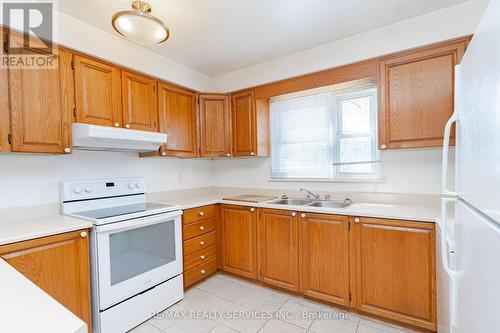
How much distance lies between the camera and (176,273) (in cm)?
223

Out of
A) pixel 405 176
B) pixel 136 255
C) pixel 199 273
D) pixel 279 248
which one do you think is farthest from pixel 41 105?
pixel 405 176

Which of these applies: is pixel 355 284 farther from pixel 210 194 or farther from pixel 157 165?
pixel 157 165

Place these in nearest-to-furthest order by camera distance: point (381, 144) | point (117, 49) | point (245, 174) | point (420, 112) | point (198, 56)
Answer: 1. point (420, 112)
2. point (381, 144)
3. point (117, 49)
4. point (198, 56)
5. point (245, 174)

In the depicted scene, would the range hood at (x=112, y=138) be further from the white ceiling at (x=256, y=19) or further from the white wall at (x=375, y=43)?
the white wall at (x=375, y=43)

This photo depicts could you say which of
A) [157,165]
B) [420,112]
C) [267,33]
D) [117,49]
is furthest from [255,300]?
[117,49]

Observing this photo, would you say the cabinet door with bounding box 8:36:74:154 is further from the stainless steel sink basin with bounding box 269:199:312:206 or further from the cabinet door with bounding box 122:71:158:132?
the stainless steel sink basin with bounding box 269:199:312:206

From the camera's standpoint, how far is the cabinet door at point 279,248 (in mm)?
2254

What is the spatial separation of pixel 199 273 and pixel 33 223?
4.87 feet

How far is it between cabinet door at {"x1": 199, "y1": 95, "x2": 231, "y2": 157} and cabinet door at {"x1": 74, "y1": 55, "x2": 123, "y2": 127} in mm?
977

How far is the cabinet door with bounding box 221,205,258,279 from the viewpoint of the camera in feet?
8.29

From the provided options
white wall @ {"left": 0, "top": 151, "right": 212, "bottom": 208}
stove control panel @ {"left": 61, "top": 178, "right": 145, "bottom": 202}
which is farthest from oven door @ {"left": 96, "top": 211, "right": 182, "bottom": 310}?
white wall @ {"left": 0, "top": 151, "right": 212, "bottom": 208}

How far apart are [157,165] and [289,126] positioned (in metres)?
1.62

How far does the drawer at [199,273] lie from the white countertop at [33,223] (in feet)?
3.69

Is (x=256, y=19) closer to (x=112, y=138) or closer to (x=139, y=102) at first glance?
(x=139, y=102)
